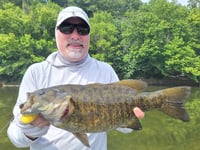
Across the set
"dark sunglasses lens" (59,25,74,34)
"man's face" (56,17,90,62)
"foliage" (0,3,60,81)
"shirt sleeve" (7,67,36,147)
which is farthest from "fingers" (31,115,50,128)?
"foliage" (0,3,60,81)

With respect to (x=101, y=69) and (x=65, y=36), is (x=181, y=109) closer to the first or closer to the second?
→ (x=101, y=69)

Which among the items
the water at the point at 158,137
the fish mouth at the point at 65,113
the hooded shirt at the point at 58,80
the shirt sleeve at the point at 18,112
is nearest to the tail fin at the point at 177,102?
the hooded shirt at the point at 58,80

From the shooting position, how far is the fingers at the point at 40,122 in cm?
260

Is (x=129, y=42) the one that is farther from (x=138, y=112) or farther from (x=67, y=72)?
(x=138, y=112)

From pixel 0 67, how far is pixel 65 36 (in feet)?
140

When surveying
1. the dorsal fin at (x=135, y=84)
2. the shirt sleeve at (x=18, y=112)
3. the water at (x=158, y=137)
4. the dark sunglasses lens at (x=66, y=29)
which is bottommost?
the water at (x=158, y=137)

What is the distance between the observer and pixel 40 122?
104 inches

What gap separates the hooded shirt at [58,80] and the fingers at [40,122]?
15.4 inches

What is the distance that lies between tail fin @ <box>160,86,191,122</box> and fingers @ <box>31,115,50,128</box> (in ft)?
3.24

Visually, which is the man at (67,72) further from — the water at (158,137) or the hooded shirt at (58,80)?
the water at (158,137)

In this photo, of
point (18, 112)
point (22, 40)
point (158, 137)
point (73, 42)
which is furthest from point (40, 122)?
point (22, 40)

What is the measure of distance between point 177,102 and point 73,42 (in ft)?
3.54

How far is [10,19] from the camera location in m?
45.2

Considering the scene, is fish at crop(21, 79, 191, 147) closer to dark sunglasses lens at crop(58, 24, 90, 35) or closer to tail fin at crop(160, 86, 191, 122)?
tail fin at crop(160, 86, 191, 122)
